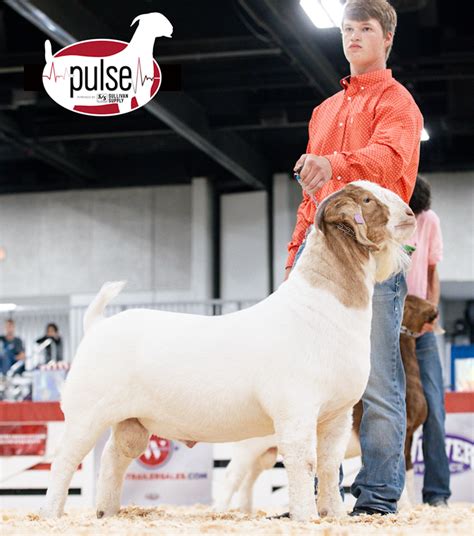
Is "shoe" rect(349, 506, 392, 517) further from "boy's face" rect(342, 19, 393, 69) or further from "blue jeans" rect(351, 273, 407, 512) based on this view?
"boy's face" rect(342, 19, 393, 69)

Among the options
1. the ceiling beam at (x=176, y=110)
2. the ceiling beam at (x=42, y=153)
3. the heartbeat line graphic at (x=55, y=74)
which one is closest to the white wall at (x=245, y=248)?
the ceiling beam at (x=176, y=110)

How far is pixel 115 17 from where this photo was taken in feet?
32.2

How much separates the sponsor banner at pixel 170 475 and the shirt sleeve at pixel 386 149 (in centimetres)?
321

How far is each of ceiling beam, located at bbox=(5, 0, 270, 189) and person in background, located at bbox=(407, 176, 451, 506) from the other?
15.6 feet

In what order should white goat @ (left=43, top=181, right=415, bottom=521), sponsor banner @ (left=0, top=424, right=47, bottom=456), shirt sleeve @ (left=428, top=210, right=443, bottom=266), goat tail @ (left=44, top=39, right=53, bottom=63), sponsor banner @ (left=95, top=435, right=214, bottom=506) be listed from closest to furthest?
white goat @ (left=43, top=181, right=415, bottom=521) → shirt sleeve @ (left=428, top=210, right=443, bottom=266) → sponsor banner @ (left=95, top=435, right=214, bottom=506) → sponsor banner @ (left=0, top=424, right=47, bottom=456) → goat tail @ (left=44, top=39, right=53, bottom=63)

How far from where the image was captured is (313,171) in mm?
2988

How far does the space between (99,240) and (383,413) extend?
47.0 ft

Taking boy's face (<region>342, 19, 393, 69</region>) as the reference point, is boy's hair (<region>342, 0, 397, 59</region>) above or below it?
above

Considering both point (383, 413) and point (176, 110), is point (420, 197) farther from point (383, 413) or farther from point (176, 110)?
point (176, 110)

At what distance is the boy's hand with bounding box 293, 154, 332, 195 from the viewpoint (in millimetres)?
2975

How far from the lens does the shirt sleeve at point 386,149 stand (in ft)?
9.99

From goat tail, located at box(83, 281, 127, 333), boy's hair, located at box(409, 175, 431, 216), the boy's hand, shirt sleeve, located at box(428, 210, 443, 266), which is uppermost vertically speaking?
boy's hair, located at box(409, 175, 431, 216)

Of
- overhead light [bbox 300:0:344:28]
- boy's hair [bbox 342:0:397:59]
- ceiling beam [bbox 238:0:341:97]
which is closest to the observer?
boy's hair [bbox 342:0:397:59]

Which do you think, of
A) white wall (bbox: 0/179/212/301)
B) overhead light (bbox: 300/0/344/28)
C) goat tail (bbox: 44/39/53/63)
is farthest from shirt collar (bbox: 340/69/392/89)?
white wall (bbox: 0/179/212/301)
